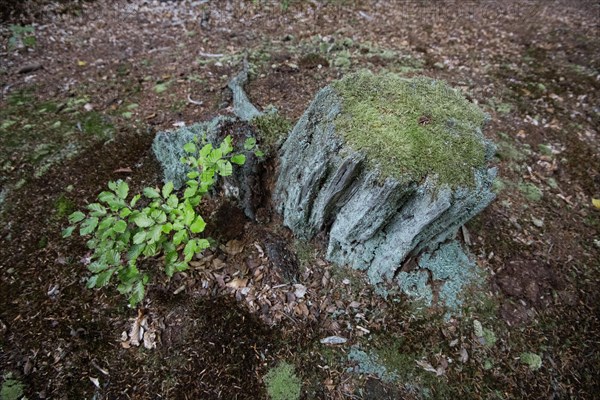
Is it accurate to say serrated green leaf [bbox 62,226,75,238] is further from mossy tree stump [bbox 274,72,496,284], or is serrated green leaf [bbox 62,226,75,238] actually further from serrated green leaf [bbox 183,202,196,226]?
mossy tree stump [bbox 274,72,496,284]

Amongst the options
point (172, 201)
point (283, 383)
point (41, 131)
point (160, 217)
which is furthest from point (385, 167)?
point (41, 131)

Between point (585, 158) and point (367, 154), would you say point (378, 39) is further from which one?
point (367, 154)

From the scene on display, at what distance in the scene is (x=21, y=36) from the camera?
19.3 ft

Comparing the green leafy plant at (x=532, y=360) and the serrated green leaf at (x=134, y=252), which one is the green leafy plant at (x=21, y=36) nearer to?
the serrated green leaf at (x=134, y=252)

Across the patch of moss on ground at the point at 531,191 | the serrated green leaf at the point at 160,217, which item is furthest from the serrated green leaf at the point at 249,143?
the patch of moss on ground at the point at 531,191

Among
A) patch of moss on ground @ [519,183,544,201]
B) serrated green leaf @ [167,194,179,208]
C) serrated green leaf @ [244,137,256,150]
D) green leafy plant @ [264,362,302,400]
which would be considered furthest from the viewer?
patch of moss on ground @ [519,183,544,201]

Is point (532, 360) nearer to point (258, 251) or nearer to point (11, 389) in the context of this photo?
point (258, 251)

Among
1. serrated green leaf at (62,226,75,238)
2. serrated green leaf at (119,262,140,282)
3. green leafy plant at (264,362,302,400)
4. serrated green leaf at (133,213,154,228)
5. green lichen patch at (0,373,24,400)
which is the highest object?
serrated green leaf at (133,213,154,228)

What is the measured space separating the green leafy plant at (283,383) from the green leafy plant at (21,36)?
699 cm

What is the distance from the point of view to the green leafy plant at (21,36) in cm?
576

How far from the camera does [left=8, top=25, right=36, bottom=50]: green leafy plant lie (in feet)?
18.9

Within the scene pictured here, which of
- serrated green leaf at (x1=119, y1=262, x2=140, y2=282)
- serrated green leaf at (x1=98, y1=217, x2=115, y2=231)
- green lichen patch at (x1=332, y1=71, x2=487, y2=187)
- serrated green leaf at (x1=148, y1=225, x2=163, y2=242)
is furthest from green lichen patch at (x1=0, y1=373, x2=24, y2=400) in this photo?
green lichen patch at (x1=332, y1=71, x2=487, y2=187)

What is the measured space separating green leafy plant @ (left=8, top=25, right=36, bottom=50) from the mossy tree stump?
5963 mm

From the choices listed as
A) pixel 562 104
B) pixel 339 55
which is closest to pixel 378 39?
pixel 339 55
